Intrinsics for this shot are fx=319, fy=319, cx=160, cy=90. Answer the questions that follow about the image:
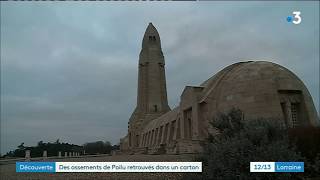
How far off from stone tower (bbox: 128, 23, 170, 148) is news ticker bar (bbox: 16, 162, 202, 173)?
4977 centimetres

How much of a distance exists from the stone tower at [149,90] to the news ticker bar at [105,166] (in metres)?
49.8

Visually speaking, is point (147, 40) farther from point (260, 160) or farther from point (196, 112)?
point (260, 160)

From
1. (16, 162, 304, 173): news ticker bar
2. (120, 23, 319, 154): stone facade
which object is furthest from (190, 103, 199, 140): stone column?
(16, 162, 304, 173): news ticker bar

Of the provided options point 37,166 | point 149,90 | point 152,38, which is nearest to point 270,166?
point 37,166

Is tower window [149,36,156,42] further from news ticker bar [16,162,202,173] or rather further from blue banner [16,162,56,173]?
blue banner [16,162,56,173]

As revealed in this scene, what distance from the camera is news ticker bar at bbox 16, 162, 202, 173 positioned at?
34.3ft

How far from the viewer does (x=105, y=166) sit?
1086cm

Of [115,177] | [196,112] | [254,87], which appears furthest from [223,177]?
[196,112]

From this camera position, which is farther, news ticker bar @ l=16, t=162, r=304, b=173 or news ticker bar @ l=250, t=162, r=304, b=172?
news ticker bar @ l=16, t=162, r=304, b=173

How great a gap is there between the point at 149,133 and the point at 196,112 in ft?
101

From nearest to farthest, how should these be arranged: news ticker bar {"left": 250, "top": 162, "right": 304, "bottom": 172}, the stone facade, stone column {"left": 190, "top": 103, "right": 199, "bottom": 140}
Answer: news ticker bar {"left": 250, "top": 162, "right": 304, "bottom": 172}
the stone facade
stone column {"left": 190, "top": 103, "right": 199, "bottom": 140}

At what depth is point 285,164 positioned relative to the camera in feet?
29.5

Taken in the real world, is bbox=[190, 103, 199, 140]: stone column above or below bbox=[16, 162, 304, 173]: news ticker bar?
above

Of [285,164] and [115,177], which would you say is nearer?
[285,164]
